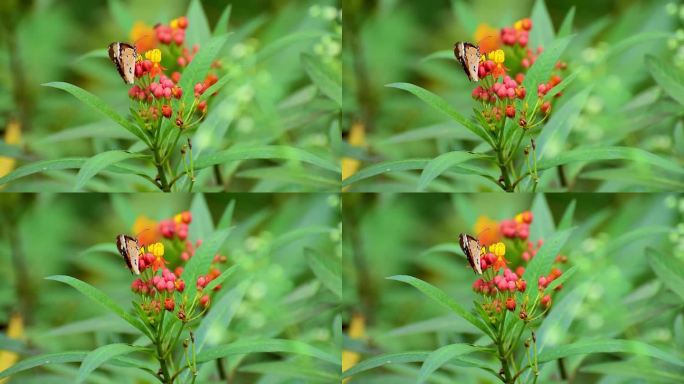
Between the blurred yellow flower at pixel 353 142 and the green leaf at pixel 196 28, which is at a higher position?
the green leaf at pixel 196 28

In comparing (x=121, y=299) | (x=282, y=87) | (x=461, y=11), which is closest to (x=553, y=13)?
(x=461, y=11)

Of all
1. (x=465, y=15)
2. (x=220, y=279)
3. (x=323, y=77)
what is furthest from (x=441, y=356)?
(x=465, y=15)

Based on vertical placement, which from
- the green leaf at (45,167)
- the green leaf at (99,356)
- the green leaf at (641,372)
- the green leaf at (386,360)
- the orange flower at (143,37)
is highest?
the orange flower at (143,37)

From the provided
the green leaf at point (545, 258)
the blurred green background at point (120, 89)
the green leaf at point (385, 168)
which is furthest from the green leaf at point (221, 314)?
the green leaf at point (545, 258)

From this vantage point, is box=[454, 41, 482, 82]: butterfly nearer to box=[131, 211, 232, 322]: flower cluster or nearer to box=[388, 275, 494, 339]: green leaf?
box=[388, 275, 494, 339]: green leaf

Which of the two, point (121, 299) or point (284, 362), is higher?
point (121, 299)

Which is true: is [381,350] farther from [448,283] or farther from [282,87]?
[282,87]

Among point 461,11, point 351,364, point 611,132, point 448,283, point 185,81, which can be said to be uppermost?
point 461,11

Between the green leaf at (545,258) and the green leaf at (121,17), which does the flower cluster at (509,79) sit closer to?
the green leaf at (545,258)

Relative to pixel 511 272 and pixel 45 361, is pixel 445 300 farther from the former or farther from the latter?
pixel 45 361
